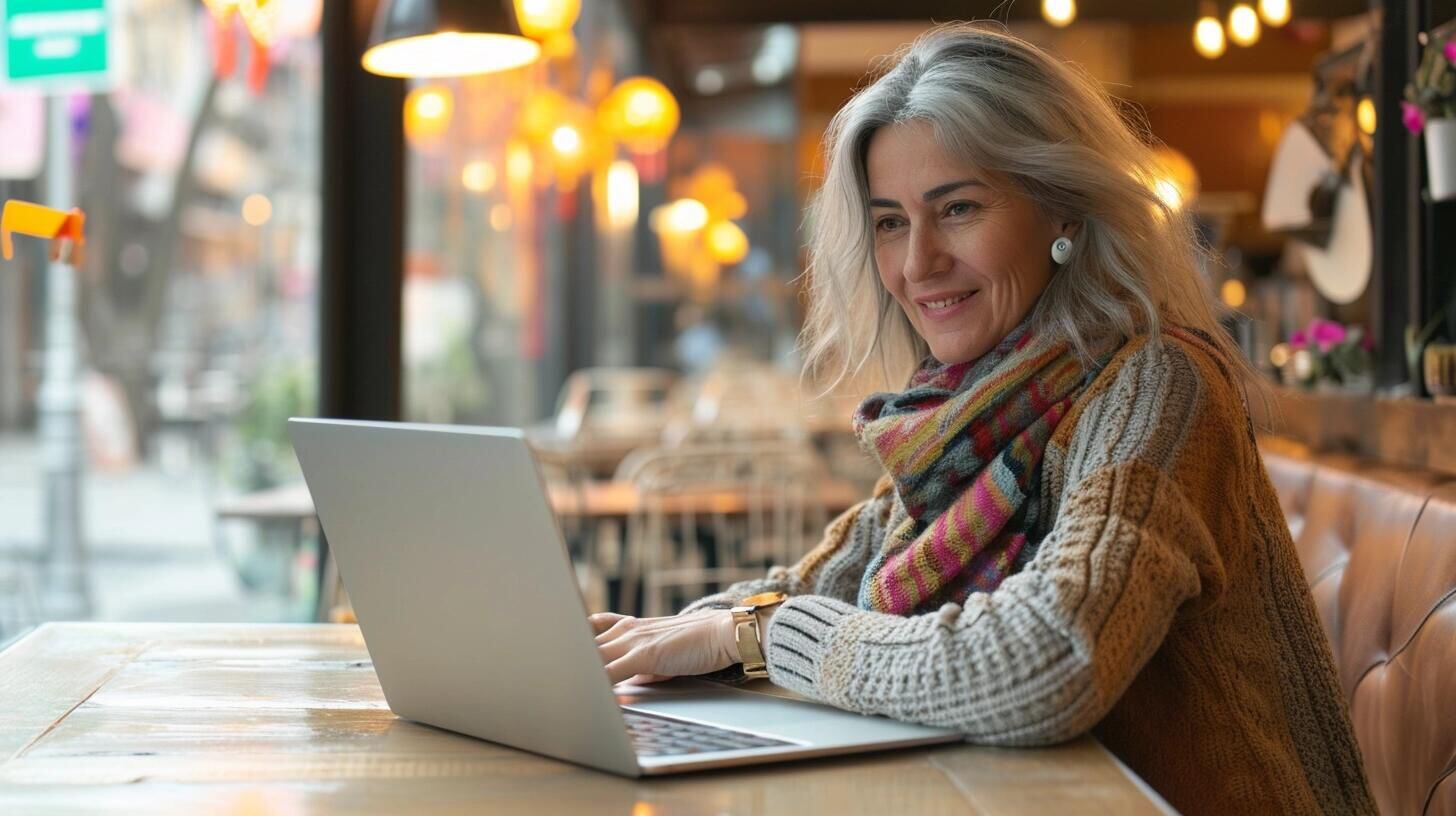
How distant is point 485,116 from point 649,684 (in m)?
6.13

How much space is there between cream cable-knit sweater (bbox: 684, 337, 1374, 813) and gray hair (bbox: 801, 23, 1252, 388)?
0.10m

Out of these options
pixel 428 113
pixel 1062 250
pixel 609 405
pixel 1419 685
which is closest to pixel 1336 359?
pixel 1419 685

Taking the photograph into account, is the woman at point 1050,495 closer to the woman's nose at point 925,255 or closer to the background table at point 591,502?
the woman's nose at point 925,255

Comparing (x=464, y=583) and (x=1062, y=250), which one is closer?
(x=464, y=583)

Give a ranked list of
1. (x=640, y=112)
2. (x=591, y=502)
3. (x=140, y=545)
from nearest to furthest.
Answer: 1. (x=140, y=545)
2. (x=591, y=502)
3. (x=640, y=112)

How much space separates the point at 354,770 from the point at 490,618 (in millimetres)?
138

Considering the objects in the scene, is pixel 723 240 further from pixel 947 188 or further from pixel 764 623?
pixel 764 623

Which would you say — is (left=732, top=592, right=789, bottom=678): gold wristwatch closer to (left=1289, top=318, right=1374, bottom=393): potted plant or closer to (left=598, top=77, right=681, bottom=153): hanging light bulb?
(left=1289, top=318, right=1374, bottom=393): potted plant

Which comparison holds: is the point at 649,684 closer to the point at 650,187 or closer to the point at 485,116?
the point at 485,116

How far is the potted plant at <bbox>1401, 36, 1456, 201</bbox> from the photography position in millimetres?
2338

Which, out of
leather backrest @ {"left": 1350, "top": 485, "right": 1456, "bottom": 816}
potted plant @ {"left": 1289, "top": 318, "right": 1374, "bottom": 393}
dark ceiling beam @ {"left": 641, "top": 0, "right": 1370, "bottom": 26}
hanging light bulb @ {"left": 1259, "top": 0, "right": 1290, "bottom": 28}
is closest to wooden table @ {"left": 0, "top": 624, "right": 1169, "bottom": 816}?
leather backrest @ {"left": 1350, "top": 485, "right": 1456, "bottom": 816}

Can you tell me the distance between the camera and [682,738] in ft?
3.59

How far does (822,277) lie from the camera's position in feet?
5.57

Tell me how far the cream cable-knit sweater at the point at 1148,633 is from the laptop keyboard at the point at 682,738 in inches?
4.1
